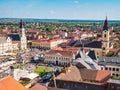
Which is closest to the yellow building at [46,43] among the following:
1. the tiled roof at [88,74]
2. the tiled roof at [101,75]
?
the tiled roof at [88,74]

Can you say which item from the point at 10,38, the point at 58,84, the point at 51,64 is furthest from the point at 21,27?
the point at 58,84

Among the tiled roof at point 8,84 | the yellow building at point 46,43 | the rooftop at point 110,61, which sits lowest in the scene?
the yellow building at point 46,43

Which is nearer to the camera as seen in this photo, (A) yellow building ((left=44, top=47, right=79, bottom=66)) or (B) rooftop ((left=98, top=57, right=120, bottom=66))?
(B) rooftop ((left=98, top=57, right=120, bottom=66))

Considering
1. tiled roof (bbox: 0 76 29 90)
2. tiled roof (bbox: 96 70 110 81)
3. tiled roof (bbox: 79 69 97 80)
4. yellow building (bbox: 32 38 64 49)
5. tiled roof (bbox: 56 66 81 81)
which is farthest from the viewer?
yellow building (bbox: 32 38 64 49)

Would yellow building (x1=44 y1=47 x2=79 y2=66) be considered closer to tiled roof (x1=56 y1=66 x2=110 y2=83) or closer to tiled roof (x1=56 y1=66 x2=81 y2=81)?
tiled roof (x1=56 y1=66 x2=110 y2=83)

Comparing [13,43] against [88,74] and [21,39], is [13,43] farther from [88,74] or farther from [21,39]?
[88,74]

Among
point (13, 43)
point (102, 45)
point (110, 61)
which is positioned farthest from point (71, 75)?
point (13, 43)

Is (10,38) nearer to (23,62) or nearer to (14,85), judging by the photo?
(23,62)

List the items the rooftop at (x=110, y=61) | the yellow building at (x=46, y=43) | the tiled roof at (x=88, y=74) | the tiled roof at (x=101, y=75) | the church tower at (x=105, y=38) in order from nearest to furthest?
the tiled roof at (x=101, y=75)
the tiled roof at (x=88, y=74)
the rooftop at (x=110, y=61)
the church tower at (x=105, y=38)
the yellow building at (x=46, y=43)

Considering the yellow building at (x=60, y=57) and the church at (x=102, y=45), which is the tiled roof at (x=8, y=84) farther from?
the church at (x=102, y=45)

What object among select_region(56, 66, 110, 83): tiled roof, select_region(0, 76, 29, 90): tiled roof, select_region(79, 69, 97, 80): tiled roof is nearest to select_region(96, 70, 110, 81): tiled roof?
select_region(56, 66, 110, 83): tiled roof

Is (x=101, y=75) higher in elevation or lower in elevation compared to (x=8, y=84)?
lower

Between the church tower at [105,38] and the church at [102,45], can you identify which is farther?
the church at [102,45]
